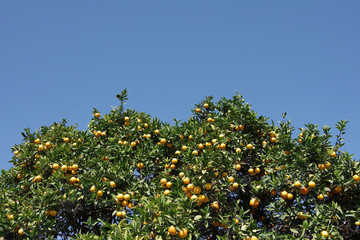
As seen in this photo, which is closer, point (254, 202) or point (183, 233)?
point (183, 233)

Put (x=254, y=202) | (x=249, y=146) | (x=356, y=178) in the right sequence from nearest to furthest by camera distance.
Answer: (x=356, y=178) < (x=254, y=202) < (x=249, y=146)

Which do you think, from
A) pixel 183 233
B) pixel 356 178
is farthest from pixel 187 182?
pixel 356 178

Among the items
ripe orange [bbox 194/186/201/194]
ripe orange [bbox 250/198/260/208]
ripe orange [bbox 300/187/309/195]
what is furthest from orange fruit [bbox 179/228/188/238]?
ripe orange [bbox 300/187/309/195]

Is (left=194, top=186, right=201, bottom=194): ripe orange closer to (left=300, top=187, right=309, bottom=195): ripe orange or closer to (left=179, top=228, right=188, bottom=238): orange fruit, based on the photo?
(left=179, top=228, right=188, bottom=238): orange fruit

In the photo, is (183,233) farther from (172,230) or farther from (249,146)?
(249,146)

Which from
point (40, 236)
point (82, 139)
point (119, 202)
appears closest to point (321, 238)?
point (119, 202)

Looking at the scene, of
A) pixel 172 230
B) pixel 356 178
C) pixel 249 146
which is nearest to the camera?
pixel 172 230

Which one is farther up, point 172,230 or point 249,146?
point 249,146

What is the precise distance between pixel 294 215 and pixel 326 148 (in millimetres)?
1503

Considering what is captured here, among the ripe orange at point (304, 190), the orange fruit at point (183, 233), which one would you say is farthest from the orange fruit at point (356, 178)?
the orange fruit at point (183, 233)

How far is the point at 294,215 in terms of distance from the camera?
20.6 feet

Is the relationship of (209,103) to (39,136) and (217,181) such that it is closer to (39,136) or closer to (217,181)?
(217,181)

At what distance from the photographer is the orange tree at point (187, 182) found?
5.86 meters

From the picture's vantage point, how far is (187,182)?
6.29 m
